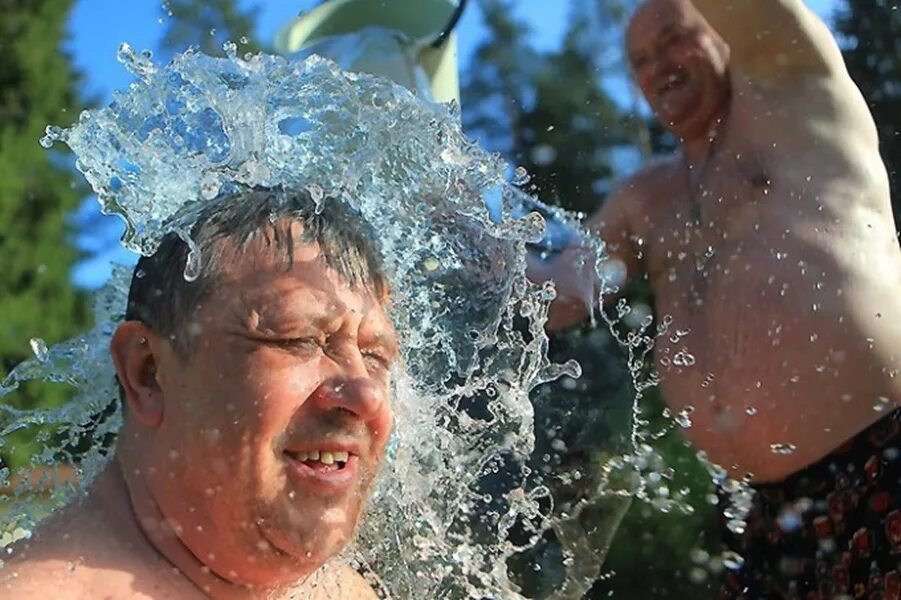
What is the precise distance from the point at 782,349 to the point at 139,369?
52.9 inches

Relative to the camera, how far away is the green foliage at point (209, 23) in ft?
12.7

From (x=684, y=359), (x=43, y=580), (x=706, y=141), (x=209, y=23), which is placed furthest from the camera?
(x=209, y=23)

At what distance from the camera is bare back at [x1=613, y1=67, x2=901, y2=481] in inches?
88.4

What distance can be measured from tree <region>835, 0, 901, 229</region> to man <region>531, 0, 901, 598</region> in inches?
30.3

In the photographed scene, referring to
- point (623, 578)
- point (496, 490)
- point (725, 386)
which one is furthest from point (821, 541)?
point (623, 578)

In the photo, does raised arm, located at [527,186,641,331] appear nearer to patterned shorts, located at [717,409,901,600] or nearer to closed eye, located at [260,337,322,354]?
patterned shorts, located at [717,409,901,600]

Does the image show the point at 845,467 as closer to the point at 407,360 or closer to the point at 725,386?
the point at 725,386

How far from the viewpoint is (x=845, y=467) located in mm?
2180

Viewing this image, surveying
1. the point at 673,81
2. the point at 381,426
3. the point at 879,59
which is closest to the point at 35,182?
the point at 879,59

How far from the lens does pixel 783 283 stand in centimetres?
236

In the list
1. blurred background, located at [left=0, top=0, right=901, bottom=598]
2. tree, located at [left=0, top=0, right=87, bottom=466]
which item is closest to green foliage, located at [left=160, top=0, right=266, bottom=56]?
blurred background, located at [left=0, top=0, right=901, bottom=598]

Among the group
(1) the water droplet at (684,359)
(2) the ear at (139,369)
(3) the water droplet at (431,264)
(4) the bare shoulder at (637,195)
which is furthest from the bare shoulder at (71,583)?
(4) the bare shoulder at (637,195)

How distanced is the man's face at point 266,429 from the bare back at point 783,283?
1.05 m

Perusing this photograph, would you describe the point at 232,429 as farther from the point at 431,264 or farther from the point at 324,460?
the point at 431,264
